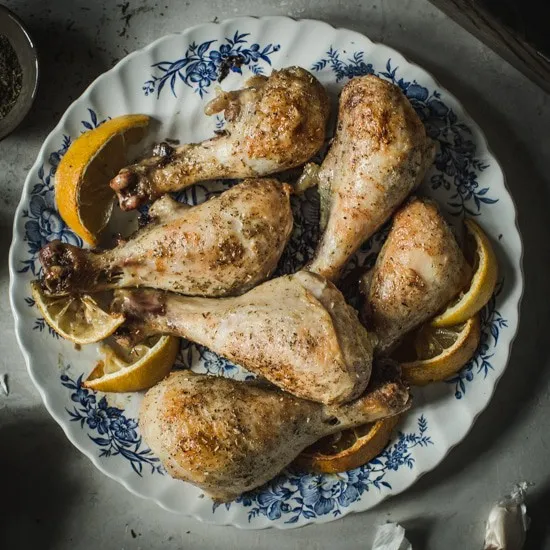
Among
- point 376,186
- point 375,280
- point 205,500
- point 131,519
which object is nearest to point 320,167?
point 376,186

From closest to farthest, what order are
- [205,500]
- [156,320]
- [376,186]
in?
[376,186] → [156,320] → [205,500]

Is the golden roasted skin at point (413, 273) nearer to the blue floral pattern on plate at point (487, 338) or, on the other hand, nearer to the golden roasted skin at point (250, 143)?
the blue floral pattern on plate at point (487, 338)

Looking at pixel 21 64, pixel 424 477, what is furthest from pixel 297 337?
pixel 21 64

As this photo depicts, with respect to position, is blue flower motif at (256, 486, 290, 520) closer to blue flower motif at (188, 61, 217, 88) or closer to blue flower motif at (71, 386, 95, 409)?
blue flower motif at (71, 386, 95, 409)

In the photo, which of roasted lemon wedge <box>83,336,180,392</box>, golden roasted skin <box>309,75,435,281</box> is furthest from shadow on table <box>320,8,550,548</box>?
roasted lemon wedge <box>83,336,180,392</box>

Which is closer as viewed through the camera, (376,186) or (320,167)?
(376,186)

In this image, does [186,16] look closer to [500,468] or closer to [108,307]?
A: [108,307]

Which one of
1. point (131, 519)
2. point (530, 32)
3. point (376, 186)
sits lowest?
point (131, 519)
